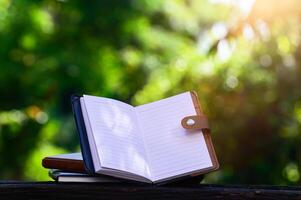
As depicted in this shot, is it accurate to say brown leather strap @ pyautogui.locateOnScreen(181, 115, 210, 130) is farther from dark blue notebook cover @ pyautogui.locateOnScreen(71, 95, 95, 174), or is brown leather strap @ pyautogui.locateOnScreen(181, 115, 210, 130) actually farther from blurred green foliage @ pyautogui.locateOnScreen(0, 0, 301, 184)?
blurred green foliage @ pyautogui.locateOnScreen(0, 0, 301, 184)

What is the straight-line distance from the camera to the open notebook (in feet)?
5.82


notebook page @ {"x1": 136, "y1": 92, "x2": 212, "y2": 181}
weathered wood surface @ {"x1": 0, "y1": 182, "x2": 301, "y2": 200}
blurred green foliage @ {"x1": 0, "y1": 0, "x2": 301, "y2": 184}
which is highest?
blurred green foliage @ {"x1": 0, "y1": 0, "x2": 301, "y2": 184}

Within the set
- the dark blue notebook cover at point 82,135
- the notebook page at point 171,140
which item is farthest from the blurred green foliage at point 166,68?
the dark blue notebook cover at point 82,135

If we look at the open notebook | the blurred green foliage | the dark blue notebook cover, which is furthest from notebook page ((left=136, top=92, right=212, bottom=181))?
the blurred green foliage

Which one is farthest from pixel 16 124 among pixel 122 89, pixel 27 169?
pixel 122 89

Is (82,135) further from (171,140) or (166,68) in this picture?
(166,68)

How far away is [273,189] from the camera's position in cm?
178

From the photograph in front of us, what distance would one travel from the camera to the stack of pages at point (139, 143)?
1772mm

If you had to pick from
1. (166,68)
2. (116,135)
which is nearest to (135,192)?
(116,135)

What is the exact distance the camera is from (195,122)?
186 cm

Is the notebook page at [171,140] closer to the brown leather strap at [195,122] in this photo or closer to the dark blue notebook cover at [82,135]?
the brown leather strap at [195,122]

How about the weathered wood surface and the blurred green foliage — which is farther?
the blurred green foliage

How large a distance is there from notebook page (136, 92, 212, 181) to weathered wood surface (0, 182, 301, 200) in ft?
0.19

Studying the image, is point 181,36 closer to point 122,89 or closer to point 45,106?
point 122,89
